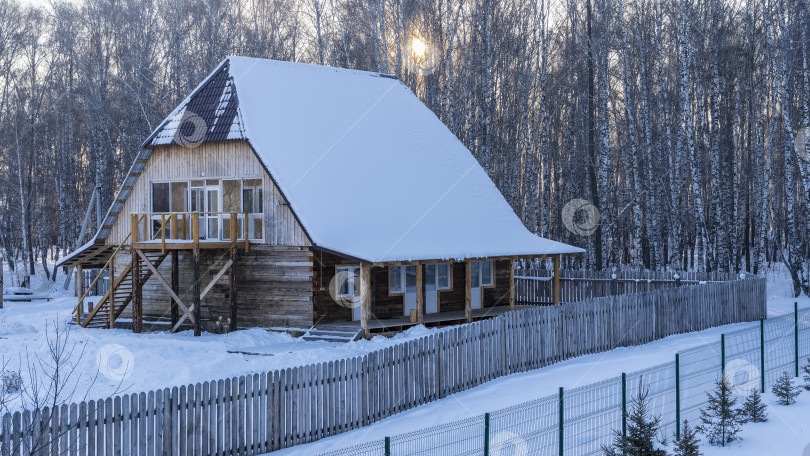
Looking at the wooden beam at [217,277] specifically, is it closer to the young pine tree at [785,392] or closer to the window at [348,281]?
the window at [348,281]

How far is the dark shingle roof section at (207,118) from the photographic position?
27.6 metres

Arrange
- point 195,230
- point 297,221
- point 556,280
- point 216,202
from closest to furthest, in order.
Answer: point 297,221
point 195,230
point 216,202
point 556,280

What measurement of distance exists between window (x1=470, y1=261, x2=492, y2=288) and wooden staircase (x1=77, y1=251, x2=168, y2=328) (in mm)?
10963

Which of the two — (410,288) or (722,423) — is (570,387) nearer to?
(722,423)

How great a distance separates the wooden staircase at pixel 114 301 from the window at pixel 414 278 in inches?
297

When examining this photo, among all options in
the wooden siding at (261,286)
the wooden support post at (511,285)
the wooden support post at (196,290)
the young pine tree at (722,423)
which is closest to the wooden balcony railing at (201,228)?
the wooden support post at (196,290)

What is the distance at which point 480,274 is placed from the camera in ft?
102

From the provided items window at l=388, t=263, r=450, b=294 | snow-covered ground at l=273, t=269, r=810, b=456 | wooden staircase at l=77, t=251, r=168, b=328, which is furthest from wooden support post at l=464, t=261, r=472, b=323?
wooden staircase at l=77, t=251, r=168, b=328

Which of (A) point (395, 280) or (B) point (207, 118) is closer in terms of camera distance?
(A) point (395, 280)

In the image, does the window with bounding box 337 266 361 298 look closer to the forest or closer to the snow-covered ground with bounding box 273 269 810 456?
the snow-covered ground with bounding box 273 269 810 456

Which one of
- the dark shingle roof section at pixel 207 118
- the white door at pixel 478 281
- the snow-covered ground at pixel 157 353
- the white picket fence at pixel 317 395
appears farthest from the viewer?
the white door at pixel 478 281

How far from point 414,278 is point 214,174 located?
7610mm

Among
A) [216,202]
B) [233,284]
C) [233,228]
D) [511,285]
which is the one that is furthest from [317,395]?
[511,285]

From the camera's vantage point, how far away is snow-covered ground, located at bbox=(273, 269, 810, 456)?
13.8 meters
